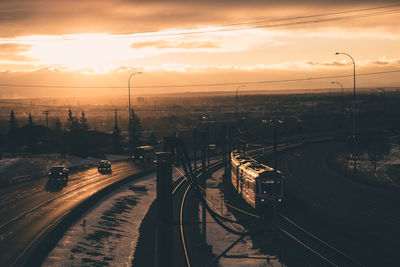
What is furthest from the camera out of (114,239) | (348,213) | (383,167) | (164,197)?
(383,167)

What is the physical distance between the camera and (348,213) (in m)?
30.9

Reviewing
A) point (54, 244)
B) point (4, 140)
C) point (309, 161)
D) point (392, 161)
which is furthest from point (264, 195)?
point (4, 140)

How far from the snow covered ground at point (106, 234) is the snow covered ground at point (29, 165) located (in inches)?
685

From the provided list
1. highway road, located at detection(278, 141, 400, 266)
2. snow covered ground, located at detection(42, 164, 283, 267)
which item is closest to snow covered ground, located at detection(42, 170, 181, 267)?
snow covered ground, located at detection(42, 164, 283, 267)

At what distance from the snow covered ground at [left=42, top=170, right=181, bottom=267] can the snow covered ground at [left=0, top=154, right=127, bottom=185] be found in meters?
17.4

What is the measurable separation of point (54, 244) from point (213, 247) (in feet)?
32.6

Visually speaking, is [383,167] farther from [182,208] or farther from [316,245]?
[316,245]

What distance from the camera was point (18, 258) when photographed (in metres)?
20.8

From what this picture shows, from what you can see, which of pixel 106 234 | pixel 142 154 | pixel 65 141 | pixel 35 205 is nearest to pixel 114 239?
pixel 106 234

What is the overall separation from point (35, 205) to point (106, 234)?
393 inches

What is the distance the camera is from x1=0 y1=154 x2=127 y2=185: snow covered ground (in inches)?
1992

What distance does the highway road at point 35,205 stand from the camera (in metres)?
23.9

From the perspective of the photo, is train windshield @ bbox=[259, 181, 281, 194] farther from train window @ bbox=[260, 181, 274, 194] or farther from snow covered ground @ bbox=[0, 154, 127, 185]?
snow covered ground @ bbox=[0, 154, 127, 185]

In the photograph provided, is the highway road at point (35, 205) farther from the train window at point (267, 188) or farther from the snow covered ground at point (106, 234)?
the train window at point (267, 188)
